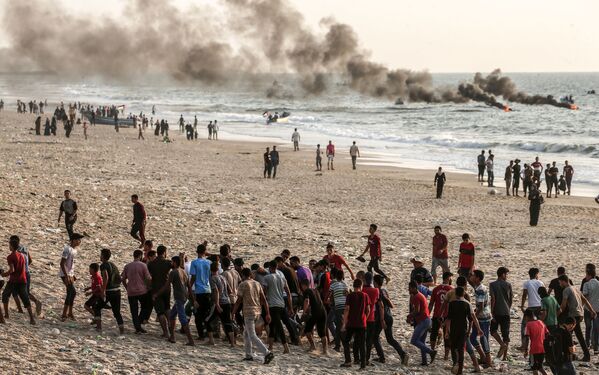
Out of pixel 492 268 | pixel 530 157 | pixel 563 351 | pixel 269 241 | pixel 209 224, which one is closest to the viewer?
pixel 563 351

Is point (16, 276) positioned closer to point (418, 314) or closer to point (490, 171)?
point (418, 314)

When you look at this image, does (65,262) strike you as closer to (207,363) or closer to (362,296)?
Answer: (207,363)

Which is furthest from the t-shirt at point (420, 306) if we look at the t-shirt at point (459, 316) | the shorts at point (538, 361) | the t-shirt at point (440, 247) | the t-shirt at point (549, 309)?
the t-shirt at point (440, 247)

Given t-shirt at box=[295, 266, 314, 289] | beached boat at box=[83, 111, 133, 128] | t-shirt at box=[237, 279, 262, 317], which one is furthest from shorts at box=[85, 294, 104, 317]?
beached boat at box=[83, 111, 133, 128]

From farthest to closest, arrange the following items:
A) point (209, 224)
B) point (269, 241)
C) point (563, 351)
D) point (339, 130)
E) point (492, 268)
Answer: point (339, 130)
point (209, 224)
point (269, 241)
point (492, 268)
point (563, 351)

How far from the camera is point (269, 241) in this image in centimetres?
2105

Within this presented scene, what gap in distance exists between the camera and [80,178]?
29781mm

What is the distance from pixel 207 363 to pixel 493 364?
13.4 ft

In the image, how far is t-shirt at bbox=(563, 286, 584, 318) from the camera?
40.2 ft

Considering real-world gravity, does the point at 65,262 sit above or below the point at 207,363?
above

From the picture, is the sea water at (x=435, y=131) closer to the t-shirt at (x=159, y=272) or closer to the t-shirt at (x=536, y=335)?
the t-shirt at (x=536, y=335)

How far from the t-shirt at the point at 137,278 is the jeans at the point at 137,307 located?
0.32ft

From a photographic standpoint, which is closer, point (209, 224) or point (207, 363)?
point (207, 363)

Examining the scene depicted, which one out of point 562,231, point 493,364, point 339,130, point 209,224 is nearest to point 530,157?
point 339,130
